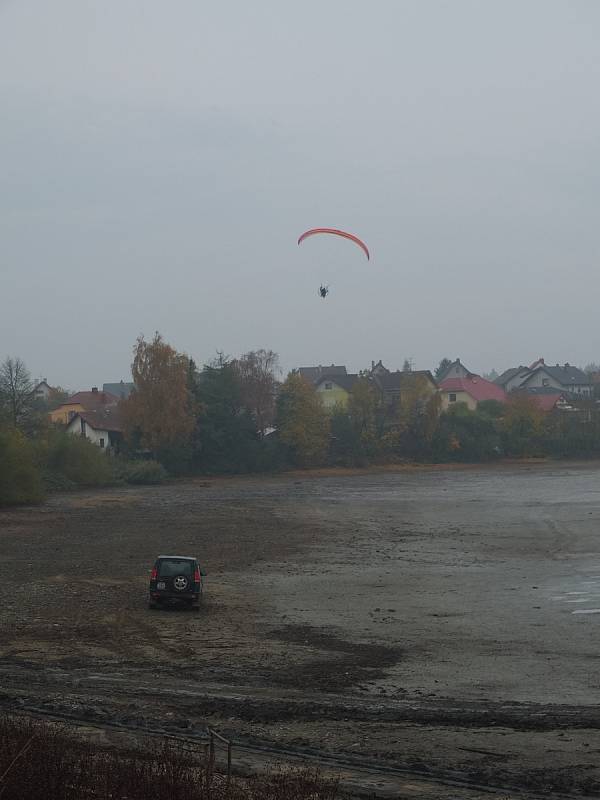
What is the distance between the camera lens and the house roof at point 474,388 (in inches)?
5054

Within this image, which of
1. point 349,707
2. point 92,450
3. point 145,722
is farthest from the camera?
point 92,450

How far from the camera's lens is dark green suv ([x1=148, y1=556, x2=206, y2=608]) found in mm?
23859

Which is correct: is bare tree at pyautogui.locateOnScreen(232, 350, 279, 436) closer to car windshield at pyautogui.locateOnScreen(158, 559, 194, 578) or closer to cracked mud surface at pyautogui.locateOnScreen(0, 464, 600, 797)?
cracked mud surface at pyautogui.locateOnScreen(0, 464, 600, 797)

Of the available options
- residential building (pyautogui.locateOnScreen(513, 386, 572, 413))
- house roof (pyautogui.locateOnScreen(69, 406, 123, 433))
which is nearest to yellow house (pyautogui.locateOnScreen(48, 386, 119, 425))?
house roof (pyautogui.locateOnScreen(69, 406, 123, 433))

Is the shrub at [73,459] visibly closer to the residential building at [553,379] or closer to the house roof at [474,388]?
the house roof at [474,388]

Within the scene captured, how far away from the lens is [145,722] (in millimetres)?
13445

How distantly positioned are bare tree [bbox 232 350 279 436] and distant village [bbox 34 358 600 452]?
121 inches

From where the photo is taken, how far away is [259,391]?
97.3 m

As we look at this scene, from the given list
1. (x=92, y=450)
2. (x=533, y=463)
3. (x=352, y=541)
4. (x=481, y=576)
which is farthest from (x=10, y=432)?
(x=533, y=463)

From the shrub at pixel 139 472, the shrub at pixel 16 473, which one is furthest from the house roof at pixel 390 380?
the shrub at pixel 16 473

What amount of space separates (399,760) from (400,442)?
88.6 m

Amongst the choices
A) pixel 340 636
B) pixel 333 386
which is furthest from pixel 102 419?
pixel 340 636

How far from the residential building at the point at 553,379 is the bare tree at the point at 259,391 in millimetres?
60641

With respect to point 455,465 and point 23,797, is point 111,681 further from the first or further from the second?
point 455,465
